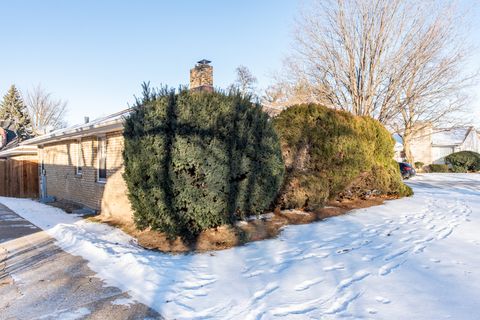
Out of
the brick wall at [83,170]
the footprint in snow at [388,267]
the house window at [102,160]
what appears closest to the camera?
the footprint in snow at [388,267]

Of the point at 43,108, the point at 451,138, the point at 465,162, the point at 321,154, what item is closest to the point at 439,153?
the point at 451,138

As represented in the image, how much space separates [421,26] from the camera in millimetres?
15594

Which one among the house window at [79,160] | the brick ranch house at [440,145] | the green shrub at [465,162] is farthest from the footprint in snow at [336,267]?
the brick ranch house at [440,145]

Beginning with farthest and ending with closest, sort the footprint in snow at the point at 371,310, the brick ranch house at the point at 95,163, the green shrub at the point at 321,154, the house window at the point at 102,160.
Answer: the house window at the point at 102,160 < the brick ranch house at the point at 95,163 < the green shrub at the point at 321,154 < the footprint in snow at the point at 371,310

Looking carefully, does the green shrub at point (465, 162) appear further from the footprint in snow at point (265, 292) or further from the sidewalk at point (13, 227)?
the sidewalk at point (13, 227)

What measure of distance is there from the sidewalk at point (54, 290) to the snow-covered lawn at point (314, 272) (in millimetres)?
196

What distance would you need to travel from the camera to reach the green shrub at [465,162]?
87.7ft

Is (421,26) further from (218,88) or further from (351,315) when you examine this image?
(351,315)

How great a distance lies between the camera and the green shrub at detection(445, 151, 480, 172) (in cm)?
2672

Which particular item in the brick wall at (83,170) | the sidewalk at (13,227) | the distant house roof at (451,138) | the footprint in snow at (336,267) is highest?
the distant house roof at (451,138)

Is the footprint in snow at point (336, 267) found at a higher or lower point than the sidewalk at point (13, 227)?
lower

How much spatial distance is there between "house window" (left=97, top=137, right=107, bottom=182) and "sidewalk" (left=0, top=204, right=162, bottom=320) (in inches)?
147

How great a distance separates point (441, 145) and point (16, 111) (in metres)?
50.5

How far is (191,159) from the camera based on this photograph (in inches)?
222
